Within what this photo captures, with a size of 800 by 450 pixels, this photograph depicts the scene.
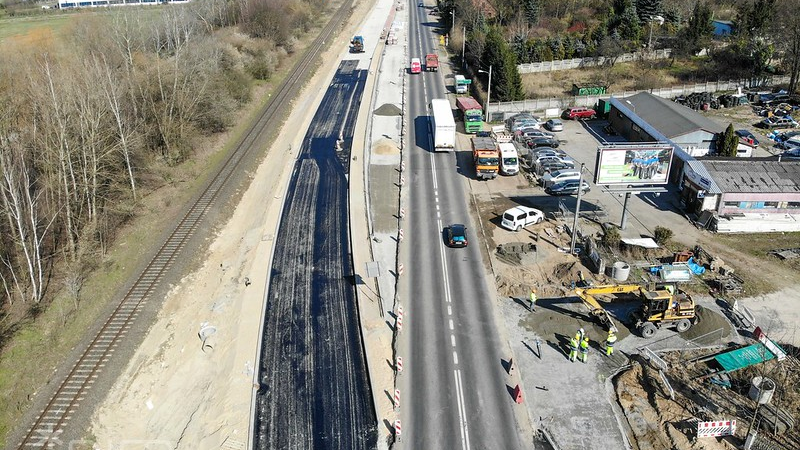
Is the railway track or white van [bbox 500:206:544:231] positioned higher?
white van [bbox 500:206:544:231]

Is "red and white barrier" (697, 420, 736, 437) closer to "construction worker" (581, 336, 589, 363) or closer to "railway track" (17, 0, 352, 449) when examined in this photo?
"construction worker" (581, 336, 589, 363)

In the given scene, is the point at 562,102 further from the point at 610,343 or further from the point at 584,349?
the point at 584,349

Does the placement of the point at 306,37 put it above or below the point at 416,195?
above

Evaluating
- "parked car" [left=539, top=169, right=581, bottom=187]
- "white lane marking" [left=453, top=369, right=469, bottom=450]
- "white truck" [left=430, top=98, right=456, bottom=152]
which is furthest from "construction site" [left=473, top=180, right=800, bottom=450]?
"white truck" [left=430, top=98, right=456, bottom=152]

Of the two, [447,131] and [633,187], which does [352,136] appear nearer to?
[447,131]

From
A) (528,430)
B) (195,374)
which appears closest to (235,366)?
(195,374)

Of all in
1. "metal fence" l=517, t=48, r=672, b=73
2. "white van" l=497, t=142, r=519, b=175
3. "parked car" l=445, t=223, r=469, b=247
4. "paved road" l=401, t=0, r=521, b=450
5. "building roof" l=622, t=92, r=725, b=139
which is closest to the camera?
"paved road" l=401, t=0, r=521, b=450

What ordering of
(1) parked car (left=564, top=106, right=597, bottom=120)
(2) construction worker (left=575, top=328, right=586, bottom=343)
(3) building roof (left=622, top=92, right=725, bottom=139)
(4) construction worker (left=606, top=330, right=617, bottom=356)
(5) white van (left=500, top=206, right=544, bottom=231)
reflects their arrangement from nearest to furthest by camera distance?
(2) construction worker (left=575, top=328, right=586, bottom=343), (4) construction worker (left=606, top=330, right=617, bottom=356), (5) white van (left=500, top=206, right=544, bottom=231), (3) building roof (left=622, top=92, right=725, bottom=139), (1) parked car (left=564, top=106, right=597, bottom=120)
